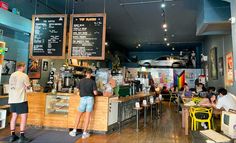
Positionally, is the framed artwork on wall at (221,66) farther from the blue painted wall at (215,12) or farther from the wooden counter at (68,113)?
the wooden counter at (68,113)

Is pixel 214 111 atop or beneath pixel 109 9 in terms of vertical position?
beneath

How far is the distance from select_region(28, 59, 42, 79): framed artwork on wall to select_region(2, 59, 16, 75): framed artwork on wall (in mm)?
583

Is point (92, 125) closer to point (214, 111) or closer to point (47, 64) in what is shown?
point (214, 111)

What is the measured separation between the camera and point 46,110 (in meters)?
5.02

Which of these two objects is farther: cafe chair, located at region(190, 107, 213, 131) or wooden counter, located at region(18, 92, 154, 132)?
wooden counter, located at region(18, 92, 154, 132)

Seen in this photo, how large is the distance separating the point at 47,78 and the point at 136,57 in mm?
10265

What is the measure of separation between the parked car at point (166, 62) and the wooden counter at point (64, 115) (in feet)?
35.2

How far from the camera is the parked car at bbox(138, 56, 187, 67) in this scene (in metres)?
14.4

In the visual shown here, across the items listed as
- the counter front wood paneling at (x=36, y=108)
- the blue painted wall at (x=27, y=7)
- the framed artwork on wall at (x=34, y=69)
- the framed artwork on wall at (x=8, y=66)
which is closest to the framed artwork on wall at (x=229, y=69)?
the counter front wood paneling at (x=36, y=108)

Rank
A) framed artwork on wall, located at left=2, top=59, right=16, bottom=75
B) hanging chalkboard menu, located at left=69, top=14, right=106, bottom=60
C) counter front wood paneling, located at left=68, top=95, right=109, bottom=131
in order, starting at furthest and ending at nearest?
1. framed artwork on wall, located at left=2, top=59, right=16, bottom=75
2. hanging chalkboard menu, located at left=69, top=14, right=106, bottom=60
3. counter front wood paneling, located at left=68, top=95, right=109, bottom=131

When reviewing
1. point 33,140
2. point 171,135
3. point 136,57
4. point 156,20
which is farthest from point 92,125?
point 136,57

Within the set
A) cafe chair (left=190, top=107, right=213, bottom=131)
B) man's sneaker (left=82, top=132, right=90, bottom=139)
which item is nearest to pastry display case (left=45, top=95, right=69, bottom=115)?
man's sneaker (left=82, top=132, right=90, bottom=139)

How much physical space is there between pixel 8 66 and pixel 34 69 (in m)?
0.91

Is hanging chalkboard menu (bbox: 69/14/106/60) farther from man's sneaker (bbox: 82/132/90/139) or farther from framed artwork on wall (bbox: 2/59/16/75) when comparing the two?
framed artwork on wall (bbox: 2/59/16/75)
